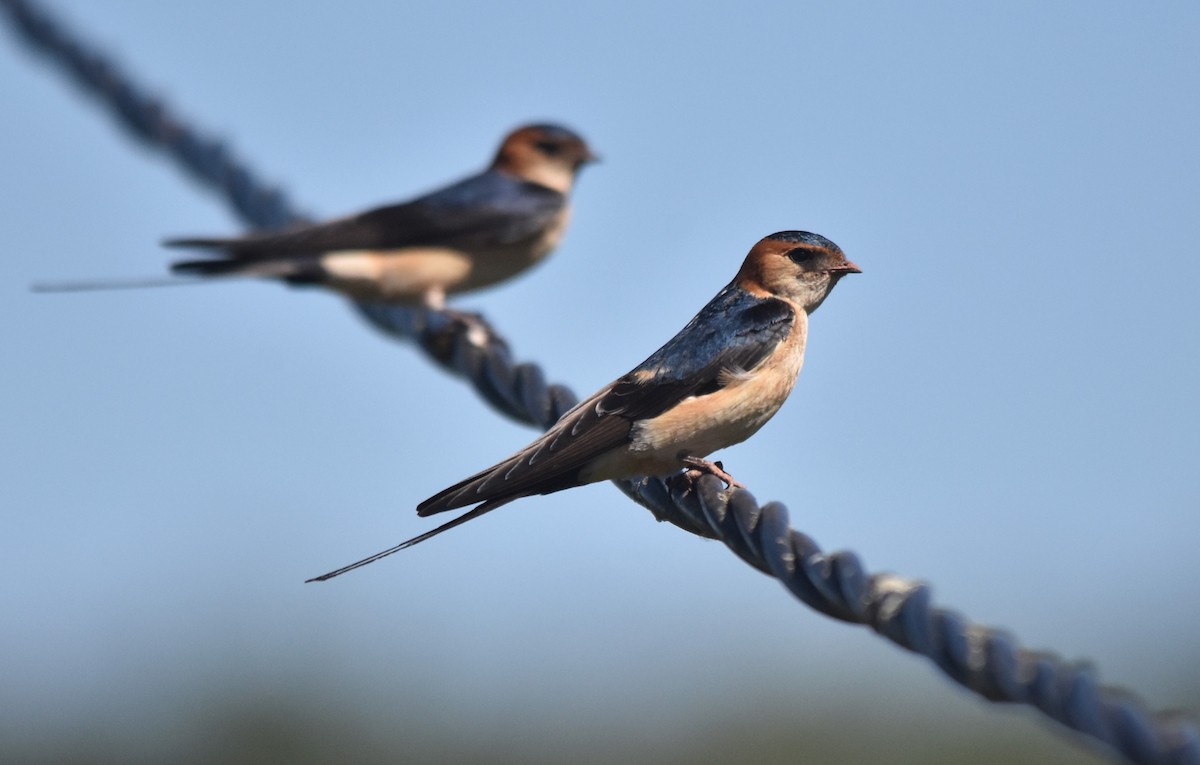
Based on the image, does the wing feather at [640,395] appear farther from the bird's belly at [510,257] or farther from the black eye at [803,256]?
the bird's belly at [510,257]

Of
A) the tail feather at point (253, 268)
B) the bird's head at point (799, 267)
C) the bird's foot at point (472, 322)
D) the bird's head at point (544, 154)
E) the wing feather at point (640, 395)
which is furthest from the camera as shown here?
the bird's head at point (544, 154)

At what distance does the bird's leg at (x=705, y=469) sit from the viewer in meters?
2.96

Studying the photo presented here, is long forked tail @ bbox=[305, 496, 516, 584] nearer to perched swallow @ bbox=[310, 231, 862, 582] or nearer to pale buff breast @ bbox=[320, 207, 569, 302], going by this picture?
perched swallow @ bbox=[310, 231, 862, 582]

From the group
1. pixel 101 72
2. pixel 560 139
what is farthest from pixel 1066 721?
pixel 560 139

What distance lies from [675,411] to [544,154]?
Result: 2946 mm

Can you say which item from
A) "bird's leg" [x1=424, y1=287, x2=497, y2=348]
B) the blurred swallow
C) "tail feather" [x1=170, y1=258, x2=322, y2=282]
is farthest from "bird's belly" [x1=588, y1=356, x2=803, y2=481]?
the blurred swallow

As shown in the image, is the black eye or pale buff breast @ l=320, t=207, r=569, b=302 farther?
pale buff breast @ l=320, t=207, r=569, b=302

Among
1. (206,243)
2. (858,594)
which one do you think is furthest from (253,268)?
(858,594)

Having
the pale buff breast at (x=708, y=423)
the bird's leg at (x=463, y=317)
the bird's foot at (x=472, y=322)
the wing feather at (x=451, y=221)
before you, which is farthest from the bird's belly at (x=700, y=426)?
the wing feather at (x=451, y=221)

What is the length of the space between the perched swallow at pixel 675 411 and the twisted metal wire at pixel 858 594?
7 centimetres

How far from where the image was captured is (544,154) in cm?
580

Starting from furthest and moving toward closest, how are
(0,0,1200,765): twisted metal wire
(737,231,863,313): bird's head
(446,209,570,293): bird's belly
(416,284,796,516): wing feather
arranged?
(446,209,570,293): bird's belly, (737,231,863,313): bird's head, (416,284,796,516): wing feather, (0,0,1200,765): twisted metal wire

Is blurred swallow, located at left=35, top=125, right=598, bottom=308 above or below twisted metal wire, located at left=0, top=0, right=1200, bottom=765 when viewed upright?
above

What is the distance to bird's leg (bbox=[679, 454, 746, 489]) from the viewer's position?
2.96 meters
